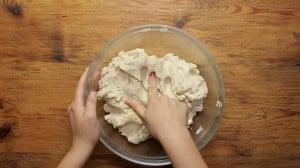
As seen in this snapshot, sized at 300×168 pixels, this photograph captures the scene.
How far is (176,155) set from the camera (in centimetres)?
78

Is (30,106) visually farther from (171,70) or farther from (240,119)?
(240,119)

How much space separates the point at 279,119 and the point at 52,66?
1.59ft

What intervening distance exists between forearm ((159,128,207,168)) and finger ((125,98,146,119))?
58mm

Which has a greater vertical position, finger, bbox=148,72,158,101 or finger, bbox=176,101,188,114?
finger, bbox=148,72,158,101

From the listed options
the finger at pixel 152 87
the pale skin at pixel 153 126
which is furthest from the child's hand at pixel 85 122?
the finger at pixel 152 87

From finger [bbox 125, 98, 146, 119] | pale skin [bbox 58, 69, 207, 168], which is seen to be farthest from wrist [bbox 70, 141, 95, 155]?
finger [bbox 125, 98, 146, 119]

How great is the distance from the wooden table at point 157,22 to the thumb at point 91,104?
0.06 meters

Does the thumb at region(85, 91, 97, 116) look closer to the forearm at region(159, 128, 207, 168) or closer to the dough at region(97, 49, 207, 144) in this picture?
the dough at region(97, 49, 207, 144)

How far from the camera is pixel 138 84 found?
856 millimetres

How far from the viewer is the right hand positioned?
0.80 m

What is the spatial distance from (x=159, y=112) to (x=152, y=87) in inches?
2.1

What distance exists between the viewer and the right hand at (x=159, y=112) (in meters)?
0.80

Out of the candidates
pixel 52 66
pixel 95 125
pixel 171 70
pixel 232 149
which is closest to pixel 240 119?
pixel 232 149

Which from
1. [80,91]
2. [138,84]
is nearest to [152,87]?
[138,84]
